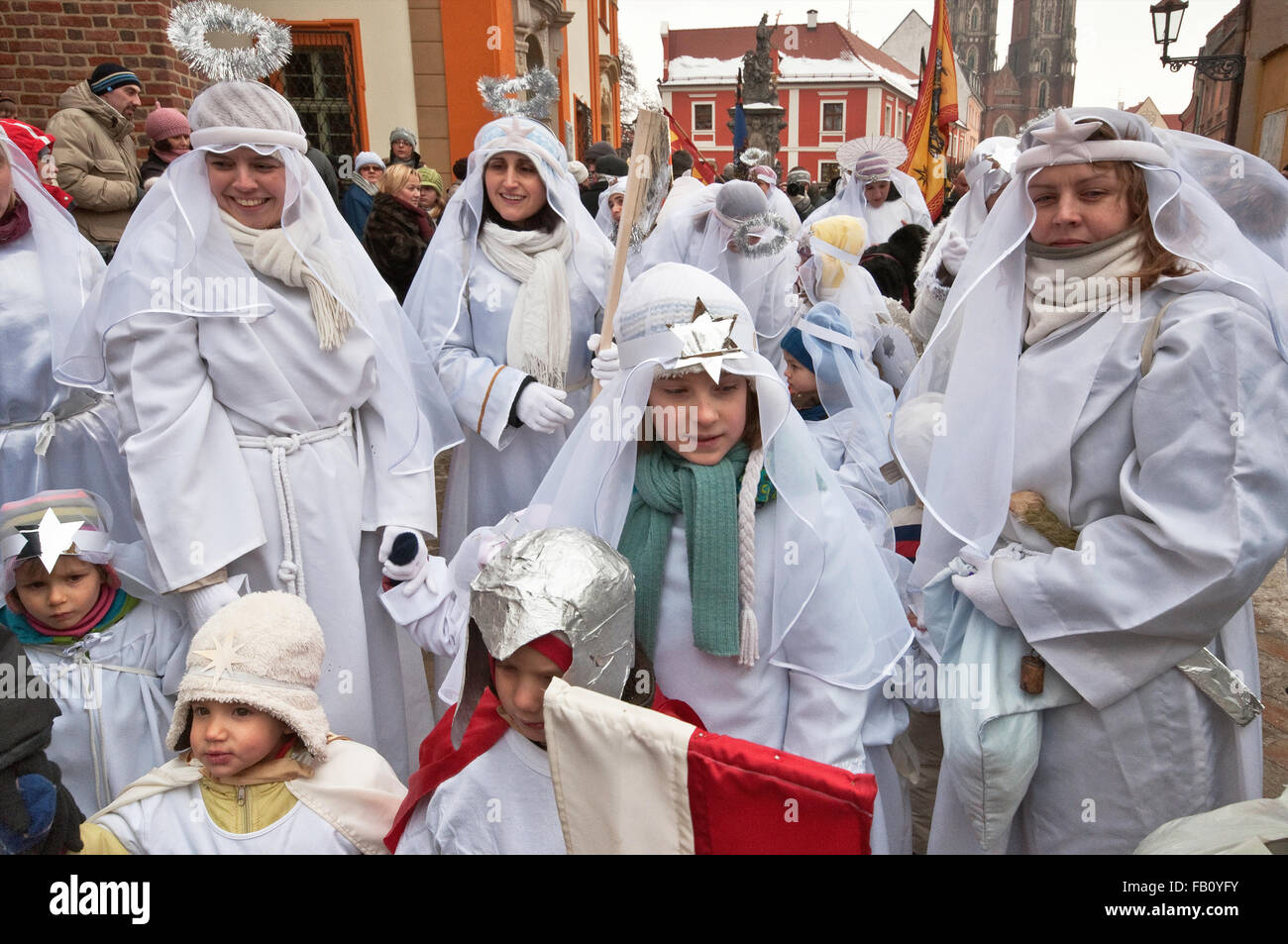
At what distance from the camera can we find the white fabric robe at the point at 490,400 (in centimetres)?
357

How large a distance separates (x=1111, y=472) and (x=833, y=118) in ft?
176

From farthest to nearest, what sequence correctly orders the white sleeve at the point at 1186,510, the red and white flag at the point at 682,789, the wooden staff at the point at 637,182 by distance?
the wooden staff at the point at 637,182 → the white sleeve at the point at 1186,510 → the red and white flag at the point at 682,789

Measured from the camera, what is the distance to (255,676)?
2.05 m

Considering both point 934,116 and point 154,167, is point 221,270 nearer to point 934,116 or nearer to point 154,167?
point 154,167

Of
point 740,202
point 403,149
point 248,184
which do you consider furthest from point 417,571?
point 403,149

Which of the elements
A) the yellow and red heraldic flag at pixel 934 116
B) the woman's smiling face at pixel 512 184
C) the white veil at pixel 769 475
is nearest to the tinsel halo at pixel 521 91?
the woman's smiling face at pixel 512 184

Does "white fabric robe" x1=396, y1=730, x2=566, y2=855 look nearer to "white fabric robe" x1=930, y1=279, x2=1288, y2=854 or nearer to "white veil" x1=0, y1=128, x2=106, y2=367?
"white fabric robe" x1=930, y1=279, x2=1288, y2=854

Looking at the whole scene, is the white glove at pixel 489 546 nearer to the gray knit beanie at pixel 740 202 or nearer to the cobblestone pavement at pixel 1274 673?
the cobblestone pavement at pixel 1274 673

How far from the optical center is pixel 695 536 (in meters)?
2.03

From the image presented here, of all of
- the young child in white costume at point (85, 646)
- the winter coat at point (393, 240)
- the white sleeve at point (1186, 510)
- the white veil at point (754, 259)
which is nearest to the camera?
the white sleeve at point (1186, 510)

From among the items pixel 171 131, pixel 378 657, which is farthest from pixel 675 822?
pixel 171 131

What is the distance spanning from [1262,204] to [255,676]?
2580 millimetres
